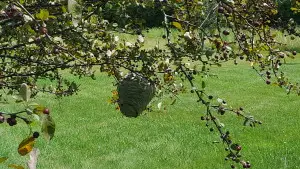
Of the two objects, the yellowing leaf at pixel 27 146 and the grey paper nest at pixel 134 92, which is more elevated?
the yellowing leaf at pixel 27 146

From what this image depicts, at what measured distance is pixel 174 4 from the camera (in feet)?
7.54

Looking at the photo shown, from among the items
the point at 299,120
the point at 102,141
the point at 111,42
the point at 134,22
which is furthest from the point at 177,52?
the point at 299,120

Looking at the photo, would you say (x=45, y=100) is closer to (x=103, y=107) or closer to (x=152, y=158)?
(x=103, y=107)

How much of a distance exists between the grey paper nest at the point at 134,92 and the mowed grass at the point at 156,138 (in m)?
1.53

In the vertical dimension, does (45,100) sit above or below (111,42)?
below

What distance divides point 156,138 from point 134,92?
511cm

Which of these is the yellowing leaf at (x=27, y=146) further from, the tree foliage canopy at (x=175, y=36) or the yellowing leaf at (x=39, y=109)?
the tree foliage canopy at (x=175, y=36)

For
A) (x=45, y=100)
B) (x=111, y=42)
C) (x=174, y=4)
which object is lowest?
(x=45, y=100)

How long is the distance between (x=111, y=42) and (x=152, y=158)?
487cm

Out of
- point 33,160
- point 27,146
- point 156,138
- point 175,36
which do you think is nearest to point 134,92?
point 175,36

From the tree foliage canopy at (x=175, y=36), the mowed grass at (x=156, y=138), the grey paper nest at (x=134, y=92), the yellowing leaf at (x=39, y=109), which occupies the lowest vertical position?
the mowed grass at (x=156, y=138)

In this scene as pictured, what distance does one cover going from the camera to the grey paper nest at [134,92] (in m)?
3.73

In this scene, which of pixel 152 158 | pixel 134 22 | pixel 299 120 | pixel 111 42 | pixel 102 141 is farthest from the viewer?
pixel 299 120

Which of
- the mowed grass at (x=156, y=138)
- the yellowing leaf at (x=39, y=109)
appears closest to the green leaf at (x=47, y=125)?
the yellowing leaf at (x=39, y=109)
